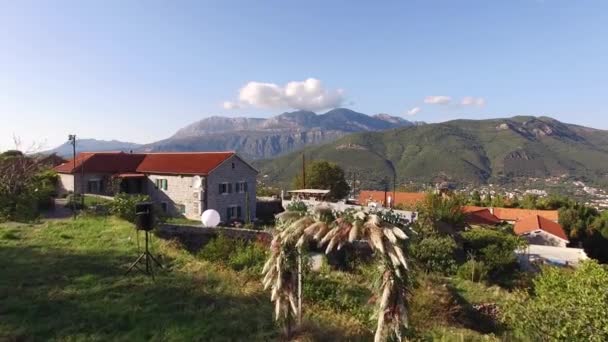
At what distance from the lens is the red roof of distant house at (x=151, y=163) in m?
37.4

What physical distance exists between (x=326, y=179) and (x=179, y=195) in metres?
23.2

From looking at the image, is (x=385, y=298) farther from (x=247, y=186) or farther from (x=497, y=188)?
(x=497, y=188)

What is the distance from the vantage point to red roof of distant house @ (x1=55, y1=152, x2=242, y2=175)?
37375mm

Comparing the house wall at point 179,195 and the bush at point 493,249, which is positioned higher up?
the house wall at point 179,195

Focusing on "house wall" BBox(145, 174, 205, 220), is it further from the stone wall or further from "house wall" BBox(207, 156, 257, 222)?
the stone wall

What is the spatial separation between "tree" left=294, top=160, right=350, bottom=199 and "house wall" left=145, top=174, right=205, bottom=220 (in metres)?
20.9

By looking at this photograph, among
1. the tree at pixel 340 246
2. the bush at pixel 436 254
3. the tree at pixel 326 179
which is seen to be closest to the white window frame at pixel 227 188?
the tree at pixel 326 179

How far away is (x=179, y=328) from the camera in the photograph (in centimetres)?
866

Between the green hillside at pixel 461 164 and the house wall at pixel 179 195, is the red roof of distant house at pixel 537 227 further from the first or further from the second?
the green hillside at pixel 461 164

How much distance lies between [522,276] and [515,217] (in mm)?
29929

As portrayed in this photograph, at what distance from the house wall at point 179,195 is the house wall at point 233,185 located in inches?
39.6

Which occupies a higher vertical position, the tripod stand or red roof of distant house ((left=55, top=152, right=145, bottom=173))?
red roof of distant house ((left=55, top=152, right=145, bottom=173))

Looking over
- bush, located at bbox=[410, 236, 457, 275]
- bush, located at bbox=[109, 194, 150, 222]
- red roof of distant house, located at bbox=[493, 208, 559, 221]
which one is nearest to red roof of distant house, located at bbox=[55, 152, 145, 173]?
bush, located at bbox=[109, 194, 150, 222]

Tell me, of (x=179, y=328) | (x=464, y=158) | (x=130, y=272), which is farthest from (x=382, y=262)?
(x=464, y=158)
